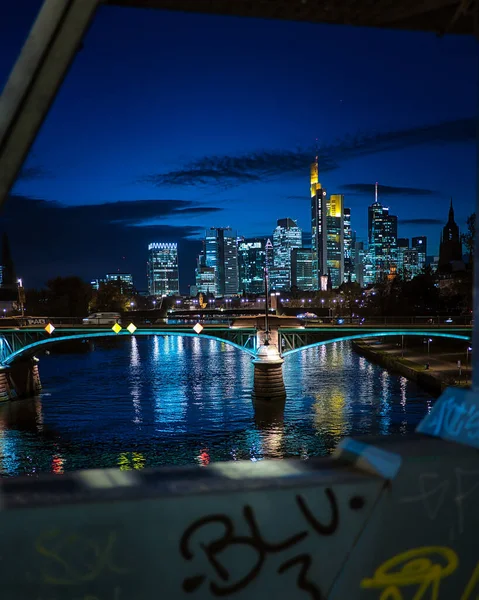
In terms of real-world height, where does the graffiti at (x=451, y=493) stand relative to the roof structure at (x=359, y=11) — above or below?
below

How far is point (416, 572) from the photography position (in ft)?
8.88

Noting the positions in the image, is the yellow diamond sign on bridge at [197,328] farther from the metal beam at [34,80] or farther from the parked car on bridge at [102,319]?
the metal beam at [34,80]

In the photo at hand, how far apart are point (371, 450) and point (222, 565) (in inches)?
34.3

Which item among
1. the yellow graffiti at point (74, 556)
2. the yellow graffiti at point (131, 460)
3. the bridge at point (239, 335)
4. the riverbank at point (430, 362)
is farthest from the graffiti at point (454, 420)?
the bridge at point (239, 335)

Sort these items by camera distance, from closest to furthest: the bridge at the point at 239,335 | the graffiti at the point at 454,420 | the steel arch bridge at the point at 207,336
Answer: the graffiti at the point at 454,420 < the bridge at the point at 239,335 < the steel arch bridge at the point at 207,336

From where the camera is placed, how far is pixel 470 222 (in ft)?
178

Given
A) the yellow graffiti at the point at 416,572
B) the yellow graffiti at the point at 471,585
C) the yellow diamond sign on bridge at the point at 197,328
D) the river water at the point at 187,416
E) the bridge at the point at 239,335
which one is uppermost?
the yellow graffiti at the point at 416,572

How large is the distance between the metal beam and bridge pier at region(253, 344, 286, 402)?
38.2m

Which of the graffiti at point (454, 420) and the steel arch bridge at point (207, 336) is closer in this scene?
the graffiti at point (454, 420)

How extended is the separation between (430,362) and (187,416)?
2660 cm

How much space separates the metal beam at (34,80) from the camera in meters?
2.66

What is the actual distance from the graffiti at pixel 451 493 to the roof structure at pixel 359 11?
8.55 ft

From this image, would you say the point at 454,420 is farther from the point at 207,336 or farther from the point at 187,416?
the point at 207,336

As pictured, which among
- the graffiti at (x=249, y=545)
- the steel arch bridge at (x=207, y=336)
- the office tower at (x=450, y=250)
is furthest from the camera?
the office tower at (x=450, y=250)
